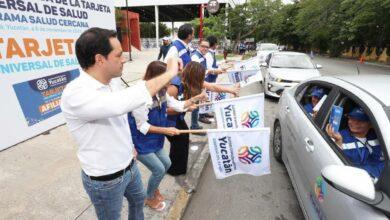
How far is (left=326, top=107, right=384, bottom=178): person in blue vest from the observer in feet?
7.88

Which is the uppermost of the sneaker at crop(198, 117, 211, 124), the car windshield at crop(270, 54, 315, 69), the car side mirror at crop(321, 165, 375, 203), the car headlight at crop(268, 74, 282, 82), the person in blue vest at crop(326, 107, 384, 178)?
the car side mirror at crop(321, 165, 375, 203)

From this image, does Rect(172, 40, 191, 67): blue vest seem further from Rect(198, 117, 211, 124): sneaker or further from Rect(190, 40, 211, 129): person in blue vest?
Rect(198, 117, 211, 124): sneaker

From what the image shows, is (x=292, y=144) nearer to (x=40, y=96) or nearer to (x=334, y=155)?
(x=334, y=155)

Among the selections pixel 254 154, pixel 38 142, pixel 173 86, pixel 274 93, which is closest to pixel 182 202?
pixel 254 154

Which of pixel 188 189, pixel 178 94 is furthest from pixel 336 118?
pixel 188 189

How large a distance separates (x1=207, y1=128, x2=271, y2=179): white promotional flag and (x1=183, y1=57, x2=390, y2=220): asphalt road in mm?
632

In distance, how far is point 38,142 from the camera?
15.7 ft

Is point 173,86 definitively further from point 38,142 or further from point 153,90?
point 38,142

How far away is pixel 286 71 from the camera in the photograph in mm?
8586

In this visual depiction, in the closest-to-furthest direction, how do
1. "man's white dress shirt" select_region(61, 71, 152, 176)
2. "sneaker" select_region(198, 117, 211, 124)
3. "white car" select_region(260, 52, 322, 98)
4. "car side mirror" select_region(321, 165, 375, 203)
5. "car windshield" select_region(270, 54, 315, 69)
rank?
"man's white dress shirt" select_region(61, 71, 152, 176) → "car side mirror" select_region(321, 165, 375, 203) → "sneaker" select_region(198, 117, 211, 124) → "white car" select_region(260, 52, 322, 98) → "car windshield" select_region(270, 54, 315, 69)

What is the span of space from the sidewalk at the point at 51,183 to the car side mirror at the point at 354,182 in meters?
1.84

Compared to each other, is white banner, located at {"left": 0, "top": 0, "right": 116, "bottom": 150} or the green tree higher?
white banner, located at {"left": 0, "top": 0, "right": 116, "bottom": 150}

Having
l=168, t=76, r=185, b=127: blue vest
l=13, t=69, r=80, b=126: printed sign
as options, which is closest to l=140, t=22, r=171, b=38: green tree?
l=13, t=69, r=80, b=126: printed sign

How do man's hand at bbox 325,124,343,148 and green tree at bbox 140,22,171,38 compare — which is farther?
green tree at bbox 140,22,171,38
